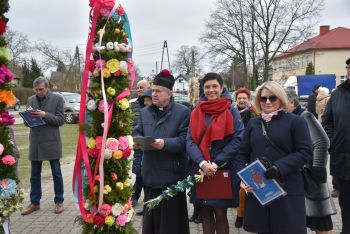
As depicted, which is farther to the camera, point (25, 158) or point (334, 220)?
point (25, 158)

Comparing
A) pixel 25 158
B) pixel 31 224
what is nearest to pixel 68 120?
pixel 25 158

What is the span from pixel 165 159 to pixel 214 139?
57cm

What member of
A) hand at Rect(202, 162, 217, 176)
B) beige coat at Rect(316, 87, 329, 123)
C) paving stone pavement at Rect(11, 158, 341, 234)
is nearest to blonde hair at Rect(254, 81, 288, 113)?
hand at Rect(202, 162, 217, 176)

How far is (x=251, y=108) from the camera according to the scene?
5.99 m

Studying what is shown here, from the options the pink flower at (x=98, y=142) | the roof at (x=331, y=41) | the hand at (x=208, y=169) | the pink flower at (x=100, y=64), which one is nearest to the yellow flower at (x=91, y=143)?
the pink flower at (x=98, y=142)

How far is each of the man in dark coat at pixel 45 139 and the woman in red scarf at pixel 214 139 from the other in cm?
279

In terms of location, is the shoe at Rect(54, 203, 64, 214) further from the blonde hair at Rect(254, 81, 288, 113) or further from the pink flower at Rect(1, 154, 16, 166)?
the blonde hair at Rect(254, 81, 288, 113)

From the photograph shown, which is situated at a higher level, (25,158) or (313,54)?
(313,54)

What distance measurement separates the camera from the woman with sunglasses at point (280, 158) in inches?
141

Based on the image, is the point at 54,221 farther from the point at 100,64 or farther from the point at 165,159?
the point at 100,64

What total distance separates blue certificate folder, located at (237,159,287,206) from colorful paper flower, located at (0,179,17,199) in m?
2.08

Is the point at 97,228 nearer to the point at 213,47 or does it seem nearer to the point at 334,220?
the point at 334,220

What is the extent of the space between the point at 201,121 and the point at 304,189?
3.90ft

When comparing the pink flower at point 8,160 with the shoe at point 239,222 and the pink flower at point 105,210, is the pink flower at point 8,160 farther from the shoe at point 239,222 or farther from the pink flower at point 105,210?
the shoe at point 239,222
